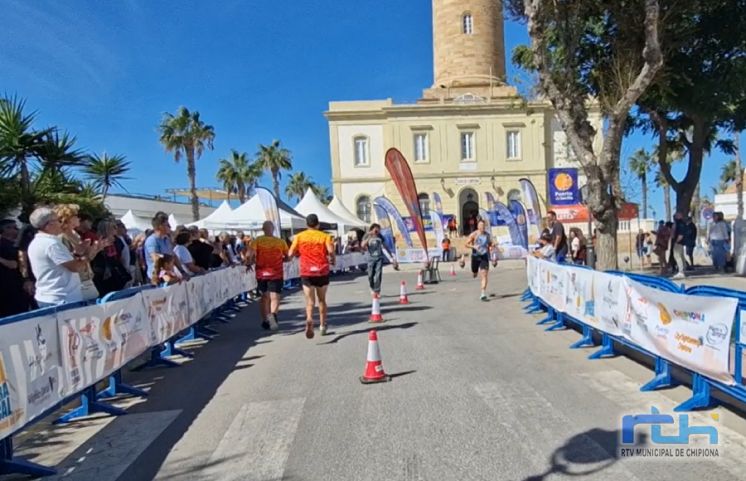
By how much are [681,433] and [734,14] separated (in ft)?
49.4

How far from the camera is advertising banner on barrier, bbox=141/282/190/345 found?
7.00 meters

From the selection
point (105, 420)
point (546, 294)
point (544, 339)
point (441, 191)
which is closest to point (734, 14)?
point (546, 294)

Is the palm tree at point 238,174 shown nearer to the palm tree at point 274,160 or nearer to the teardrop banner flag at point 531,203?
the palm tree at point 274,160

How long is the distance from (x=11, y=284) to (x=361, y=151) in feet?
136

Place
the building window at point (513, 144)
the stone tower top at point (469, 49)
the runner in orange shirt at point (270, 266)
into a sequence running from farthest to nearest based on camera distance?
the stone tower top at point (469, 49) < the building window at point (513, 144) < the runner in orange shirt at point (270, 266)

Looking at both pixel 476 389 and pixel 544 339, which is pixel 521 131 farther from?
pixel 476 389

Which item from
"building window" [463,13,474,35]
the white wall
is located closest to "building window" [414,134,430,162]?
the white wall

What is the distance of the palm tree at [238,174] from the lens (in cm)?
5231

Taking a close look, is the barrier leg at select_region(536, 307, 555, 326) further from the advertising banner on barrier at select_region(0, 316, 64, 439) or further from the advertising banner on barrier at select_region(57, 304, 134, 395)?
the advertising banner on barrier at select_region(0, 316, 64, 439)

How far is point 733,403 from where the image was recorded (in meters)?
4.90

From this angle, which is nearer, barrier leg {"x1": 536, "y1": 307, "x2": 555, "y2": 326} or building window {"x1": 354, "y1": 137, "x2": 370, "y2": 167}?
barrier leg {"x1": 536, "y1": 307, "x2": 555, "y2": 326}

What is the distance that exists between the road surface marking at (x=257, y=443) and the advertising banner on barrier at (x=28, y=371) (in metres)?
1.46

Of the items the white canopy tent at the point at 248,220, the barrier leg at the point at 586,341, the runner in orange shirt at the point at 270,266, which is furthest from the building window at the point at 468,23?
the barrier leg at the point at 586,341
